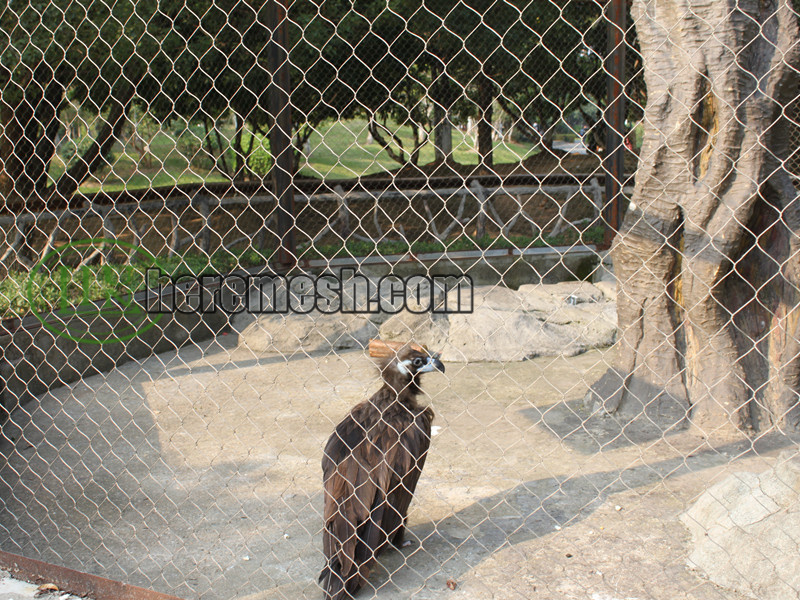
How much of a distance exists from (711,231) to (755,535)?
175cm

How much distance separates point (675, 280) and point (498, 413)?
141 centimetres

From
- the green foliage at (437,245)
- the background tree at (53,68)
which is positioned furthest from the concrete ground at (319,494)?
the green foliage at (437,245)

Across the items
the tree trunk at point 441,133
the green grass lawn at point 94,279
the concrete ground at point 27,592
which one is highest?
the tree trunk at point 441,133

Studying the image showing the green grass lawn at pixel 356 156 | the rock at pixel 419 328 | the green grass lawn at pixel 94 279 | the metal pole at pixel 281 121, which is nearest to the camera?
the green grass lawn at pixel 94 279

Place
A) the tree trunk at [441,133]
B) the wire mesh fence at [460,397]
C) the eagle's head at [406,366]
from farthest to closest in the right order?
the tree trunk at [441,133] < the eagle's head at [406,366] < the wire mesh fence at [460,397]

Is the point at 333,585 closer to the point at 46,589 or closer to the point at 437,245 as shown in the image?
the point at 46,589

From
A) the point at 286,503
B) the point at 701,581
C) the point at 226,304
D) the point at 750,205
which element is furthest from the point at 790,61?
the point at 226,304

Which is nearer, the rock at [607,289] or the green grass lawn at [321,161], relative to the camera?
the rock at [607,289]

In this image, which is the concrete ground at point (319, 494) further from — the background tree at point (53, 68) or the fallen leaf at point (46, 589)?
the background tree at point (53, 68)

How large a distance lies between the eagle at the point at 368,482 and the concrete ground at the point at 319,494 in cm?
15

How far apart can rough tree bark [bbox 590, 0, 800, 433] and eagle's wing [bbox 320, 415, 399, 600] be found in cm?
169

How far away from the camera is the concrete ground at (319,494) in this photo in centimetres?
291

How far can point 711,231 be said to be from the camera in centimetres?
393

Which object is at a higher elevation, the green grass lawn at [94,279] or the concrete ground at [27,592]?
the green grass lawn at [94,279]
